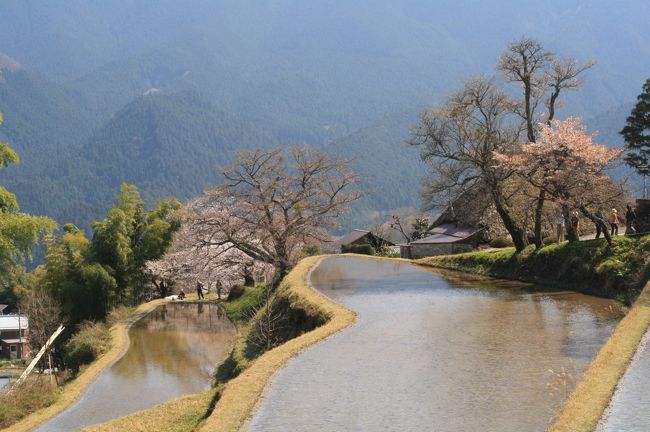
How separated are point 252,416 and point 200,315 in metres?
35.1

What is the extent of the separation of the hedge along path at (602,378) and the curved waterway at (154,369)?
1337cm

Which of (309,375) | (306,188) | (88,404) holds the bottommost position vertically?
(88,404)

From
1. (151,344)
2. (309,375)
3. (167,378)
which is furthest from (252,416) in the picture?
(151,344)

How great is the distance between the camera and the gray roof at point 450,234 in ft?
189

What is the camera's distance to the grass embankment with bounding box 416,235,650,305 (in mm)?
21875

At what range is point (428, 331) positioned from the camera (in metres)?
17.6

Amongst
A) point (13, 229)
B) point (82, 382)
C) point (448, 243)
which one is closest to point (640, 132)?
point (448, 243)

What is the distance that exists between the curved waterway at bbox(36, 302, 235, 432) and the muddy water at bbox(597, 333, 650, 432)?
14.2 m

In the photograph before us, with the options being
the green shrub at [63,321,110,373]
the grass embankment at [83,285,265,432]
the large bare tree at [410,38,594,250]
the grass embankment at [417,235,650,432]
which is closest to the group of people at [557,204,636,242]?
the grass embankment at [417,235,650,432]

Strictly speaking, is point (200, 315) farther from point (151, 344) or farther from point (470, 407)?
point (470, 407)

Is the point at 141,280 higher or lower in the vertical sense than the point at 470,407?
higher

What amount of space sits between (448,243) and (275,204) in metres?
18.3

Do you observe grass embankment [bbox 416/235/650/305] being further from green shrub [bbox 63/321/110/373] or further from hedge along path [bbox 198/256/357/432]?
green shrub [bbox 63/321/110/373]

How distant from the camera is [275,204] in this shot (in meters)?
44.3
